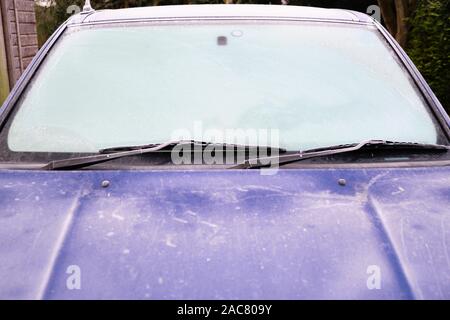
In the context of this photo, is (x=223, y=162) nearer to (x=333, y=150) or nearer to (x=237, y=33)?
(x=333, y=150)

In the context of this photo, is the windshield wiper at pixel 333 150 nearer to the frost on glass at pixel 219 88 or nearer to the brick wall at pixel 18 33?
the frost on glass at pixel 219 88

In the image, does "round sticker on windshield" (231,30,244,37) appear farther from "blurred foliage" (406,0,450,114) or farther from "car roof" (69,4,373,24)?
"blurred foliage" (406,0,450,114)

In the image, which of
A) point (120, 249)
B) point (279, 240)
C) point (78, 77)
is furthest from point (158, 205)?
point (78, 77)

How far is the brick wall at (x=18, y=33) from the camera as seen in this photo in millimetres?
7934

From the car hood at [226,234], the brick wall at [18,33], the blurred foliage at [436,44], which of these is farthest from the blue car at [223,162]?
the blurred foliage at [436,44]

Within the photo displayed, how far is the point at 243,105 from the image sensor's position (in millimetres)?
2230

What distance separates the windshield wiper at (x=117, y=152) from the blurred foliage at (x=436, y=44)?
7253mm

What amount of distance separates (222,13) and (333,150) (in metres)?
0.93

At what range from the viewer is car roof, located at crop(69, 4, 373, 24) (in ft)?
8.54

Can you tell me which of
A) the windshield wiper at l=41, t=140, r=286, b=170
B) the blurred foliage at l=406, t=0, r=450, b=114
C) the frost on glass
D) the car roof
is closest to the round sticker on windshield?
the frost on glass

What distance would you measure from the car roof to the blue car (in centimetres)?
1

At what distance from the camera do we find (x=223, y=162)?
2.03m

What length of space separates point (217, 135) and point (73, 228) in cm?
65
